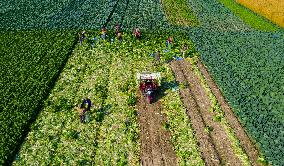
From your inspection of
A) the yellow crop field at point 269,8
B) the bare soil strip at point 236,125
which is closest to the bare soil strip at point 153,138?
the bare soil strip at point 236,125

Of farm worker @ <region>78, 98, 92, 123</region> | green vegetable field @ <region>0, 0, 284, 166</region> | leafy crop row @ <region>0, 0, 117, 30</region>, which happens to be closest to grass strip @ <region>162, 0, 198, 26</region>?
green vegetable field @ <region>0, 0, 284, 166</region>

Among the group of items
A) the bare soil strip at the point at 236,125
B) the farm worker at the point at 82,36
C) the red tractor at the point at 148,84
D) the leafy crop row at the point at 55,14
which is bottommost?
the leafy crop row at the point at 55,14

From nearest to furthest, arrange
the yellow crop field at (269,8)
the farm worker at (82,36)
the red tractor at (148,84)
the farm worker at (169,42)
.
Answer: the red tractor at (148,84), the farm worker at (169,42), the farm worker at (82,36), the yellow crop field at (269,8)

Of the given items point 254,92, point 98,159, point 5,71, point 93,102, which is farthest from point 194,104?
point 5,71

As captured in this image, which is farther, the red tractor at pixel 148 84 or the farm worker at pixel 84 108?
the red tractor at pixel 148 84

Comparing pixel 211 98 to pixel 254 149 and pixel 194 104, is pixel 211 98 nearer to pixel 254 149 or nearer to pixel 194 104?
pixel 194 104

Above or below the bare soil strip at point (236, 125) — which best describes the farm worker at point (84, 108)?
above

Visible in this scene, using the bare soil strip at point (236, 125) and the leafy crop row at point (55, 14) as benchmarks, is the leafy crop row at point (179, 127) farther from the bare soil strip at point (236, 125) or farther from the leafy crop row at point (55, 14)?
the leafy crop row at point (55, 14)
